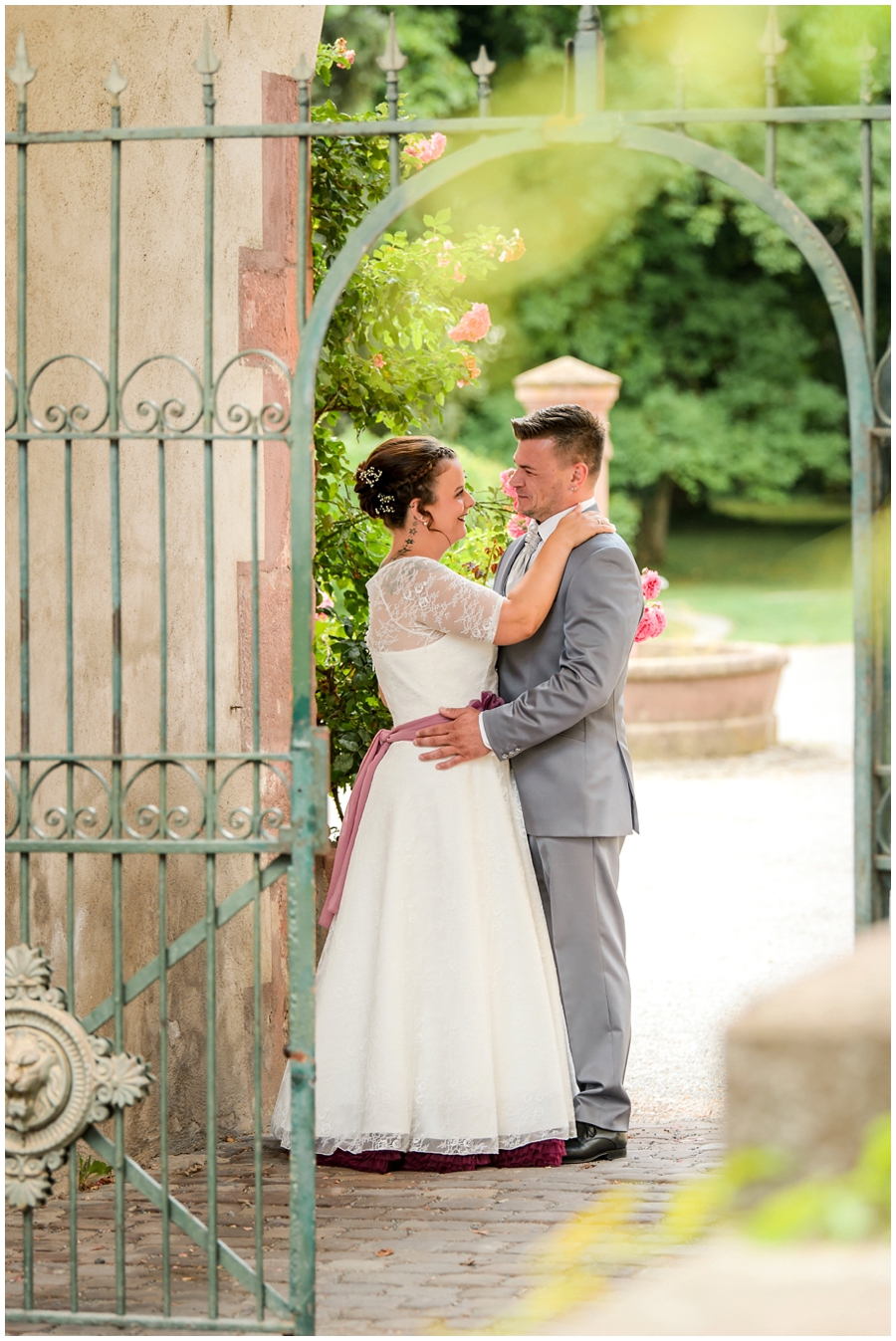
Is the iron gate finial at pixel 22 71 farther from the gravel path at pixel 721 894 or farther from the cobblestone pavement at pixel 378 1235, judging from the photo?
the gravel path at pixel 721 894

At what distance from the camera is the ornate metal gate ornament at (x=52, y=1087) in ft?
10.0

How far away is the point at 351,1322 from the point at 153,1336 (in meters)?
0.41

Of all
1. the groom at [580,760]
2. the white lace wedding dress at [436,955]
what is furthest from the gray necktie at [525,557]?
the white lace wedding dress at [436,955]

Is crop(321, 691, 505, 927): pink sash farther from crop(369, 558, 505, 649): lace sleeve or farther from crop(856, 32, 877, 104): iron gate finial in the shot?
crop(856, 32, 877, 104): iron gate finial

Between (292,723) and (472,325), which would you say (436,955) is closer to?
(292,723)

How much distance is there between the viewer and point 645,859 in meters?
9.30

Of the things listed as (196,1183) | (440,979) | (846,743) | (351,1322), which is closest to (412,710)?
(440,979)

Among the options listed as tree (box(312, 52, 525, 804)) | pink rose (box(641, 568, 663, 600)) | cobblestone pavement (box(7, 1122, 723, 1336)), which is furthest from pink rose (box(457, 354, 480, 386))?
cobblestone pavement (box(7, 1122, 723, 1336))

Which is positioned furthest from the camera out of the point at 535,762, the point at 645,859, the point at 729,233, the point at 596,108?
the point at 729,233

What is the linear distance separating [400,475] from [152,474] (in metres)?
0.72

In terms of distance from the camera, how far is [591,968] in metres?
4.23

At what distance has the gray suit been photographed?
4188 mm

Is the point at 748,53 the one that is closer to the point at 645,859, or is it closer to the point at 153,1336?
the point at 645,859

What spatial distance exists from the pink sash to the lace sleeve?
0.75 feet
